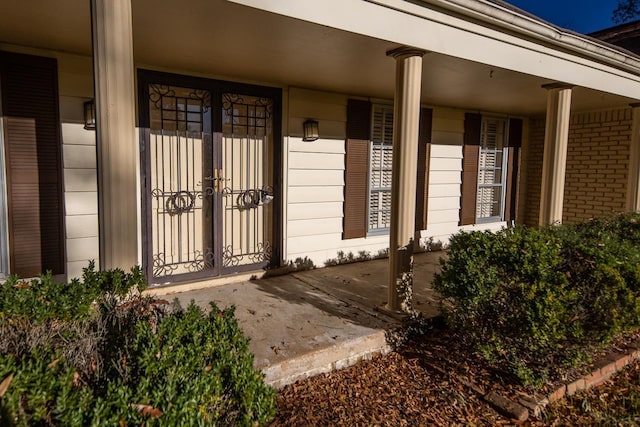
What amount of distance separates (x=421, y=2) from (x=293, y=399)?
2.93m

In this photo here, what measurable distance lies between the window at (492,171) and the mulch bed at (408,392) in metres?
4.29

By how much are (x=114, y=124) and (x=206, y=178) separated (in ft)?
7.25

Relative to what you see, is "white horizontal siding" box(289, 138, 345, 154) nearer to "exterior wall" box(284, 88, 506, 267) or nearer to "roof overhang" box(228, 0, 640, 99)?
"exterior wall" box(284, 88, 506, 267)

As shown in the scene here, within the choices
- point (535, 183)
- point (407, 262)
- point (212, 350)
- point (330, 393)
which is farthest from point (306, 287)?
point (535, 183)

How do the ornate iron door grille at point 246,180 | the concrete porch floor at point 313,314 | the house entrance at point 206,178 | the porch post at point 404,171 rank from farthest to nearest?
the ornate iron door grille at point 246,180 → the house entrance at point 206,178 → the porch post at point 404,171 → the concrete porch floor at point 313,314

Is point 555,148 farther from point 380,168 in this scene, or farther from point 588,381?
point 588,381

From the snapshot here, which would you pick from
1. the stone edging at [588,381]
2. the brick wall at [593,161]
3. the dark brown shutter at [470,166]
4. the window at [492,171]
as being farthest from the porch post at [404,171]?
the brick wall at [593,161]

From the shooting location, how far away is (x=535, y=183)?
7.22 meters

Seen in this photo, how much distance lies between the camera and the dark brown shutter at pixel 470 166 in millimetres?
6340

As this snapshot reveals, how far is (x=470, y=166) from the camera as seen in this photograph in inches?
254

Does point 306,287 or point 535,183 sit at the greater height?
point 535,183

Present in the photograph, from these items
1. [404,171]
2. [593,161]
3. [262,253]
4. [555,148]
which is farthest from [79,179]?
[593,161]

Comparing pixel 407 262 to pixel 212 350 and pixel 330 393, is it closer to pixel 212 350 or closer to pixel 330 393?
pixel 330 393

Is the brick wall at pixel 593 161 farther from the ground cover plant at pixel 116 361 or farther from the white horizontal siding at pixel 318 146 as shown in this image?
the ground cover plant at pixel 116 361
